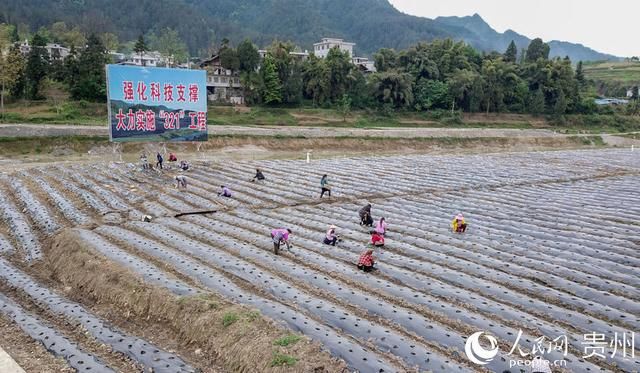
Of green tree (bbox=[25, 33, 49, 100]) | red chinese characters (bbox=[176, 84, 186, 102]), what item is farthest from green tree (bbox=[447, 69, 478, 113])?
green tree (bbox=[25, 33, 49, 100])

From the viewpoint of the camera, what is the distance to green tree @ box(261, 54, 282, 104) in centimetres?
5253

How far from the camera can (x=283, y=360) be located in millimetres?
7371

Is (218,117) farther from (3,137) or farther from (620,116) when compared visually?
(620,116)

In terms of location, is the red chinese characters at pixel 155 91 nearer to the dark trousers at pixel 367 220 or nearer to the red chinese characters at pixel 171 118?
the red chinese characters at pixel 171 118

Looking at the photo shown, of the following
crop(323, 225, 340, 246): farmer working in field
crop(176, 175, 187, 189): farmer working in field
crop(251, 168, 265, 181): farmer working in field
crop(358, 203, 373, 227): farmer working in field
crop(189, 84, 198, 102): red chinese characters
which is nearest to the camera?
crop(323, 225, 340, 246): farmer working in field

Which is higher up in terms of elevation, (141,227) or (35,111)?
(35,111)

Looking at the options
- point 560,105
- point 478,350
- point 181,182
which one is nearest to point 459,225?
point 478,350

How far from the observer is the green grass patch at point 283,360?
24.0ft

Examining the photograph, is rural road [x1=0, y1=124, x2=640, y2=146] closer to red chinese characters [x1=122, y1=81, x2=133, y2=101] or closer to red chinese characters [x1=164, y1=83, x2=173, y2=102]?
red chinese characters [x1=164, y1=83, x2=173, y2=102]

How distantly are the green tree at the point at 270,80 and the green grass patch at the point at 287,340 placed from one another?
4659 centimetres

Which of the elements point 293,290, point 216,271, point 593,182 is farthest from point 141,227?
point 593,182

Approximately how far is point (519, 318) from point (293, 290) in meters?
4.42

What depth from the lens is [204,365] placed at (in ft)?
26.2

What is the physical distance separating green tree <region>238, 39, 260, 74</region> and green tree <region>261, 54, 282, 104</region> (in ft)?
4.48
